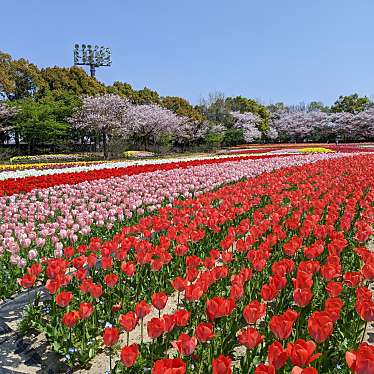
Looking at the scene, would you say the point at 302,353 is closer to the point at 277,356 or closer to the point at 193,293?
the point at 277,356

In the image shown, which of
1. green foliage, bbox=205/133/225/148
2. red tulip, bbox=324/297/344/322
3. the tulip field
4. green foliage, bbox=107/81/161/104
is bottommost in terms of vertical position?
the tulip field

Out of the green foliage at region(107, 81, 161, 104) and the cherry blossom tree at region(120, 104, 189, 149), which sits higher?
the green foliage at region(107, 81, 161, 104)

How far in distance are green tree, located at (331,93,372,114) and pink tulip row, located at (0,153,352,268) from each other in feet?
187

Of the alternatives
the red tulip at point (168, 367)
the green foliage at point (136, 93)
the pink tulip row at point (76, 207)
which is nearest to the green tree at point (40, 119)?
the green foliage at point (136, 93)

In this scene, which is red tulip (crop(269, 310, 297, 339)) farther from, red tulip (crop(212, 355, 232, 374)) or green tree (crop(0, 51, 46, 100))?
green tree (crop(0, 51, 46, 100))

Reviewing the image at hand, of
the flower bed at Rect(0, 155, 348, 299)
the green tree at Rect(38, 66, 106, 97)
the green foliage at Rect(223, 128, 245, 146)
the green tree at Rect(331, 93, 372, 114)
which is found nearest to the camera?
the flower bed at Rect(0, 155, 348, 299)

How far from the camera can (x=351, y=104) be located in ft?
217

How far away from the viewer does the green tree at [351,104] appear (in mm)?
64750

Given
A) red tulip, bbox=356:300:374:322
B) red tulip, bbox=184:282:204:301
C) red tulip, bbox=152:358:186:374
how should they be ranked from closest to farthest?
1. red tulip, bbox=152:358:186:374
2. red tulip, bbox=356:300:374:322
3. red tulip, bbox=184:282:204:301

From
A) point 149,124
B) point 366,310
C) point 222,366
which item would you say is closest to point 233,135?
point 149,124

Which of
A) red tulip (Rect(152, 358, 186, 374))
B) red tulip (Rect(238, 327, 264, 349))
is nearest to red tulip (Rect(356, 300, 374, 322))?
red tulip (Rect(238, 327, 264, 349))

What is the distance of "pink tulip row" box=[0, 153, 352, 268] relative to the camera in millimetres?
4941

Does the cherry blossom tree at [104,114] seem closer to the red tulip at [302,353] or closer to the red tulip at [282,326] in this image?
the red tulip at [282,326]

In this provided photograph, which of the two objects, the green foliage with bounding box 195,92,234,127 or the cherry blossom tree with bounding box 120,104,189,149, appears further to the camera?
the green foliage with bounding box 195,92,234,127
